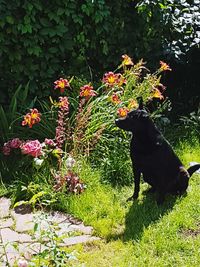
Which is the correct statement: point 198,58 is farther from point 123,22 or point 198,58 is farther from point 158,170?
point 158,170

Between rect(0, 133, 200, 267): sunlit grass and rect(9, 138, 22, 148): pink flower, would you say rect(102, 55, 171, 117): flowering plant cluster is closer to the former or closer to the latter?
rect(0, 133, 200, 267): sunlit grass

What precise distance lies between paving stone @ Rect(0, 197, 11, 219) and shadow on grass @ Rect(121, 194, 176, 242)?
43.6 inches

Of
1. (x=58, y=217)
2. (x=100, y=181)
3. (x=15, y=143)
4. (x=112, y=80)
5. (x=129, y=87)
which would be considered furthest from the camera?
(x=129, y=87)

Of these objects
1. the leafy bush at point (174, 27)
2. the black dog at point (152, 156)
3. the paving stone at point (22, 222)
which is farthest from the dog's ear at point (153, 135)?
the leafy bush at point (174, 27)

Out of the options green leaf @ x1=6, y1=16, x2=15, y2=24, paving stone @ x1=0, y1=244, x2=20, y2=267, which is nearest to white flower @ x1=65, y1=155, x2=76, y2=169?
paving stone @ x1=0, y1=244, x2=20, y2=267

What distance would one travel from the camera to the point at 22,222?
14.9ft

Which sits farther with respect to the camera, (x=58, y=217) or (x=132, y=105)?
(x=132, y=105)

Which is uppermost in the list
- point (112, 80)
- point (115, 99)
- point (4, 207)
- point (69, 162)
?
point (112, 80)

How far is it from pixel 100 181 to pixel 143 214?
2.62ft

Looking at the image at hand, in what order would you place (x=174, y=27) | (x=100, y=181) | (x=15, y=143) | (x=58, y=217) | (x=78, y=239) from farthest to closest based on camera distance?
1. (x=174, y=27)
2. (x=15, y=143)
3. (x=100, y=181)
4. (x=58, y=217)
5. (x=78, y=239)

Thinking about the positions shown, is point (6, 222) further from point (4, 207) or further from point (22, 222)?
point (4, 207)

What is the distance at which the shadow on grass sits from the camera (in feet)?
14.0

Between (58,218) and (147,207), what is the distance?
0.81 m

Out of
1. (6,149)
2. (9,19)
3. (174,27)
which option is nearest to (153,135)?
(6,149)
